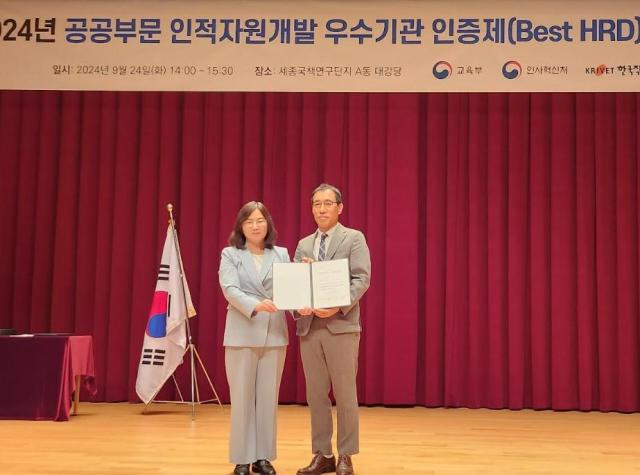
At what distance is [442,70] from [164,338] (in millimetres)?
3007

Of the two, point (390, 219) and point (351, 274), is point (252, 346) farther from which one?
point (390, 219)

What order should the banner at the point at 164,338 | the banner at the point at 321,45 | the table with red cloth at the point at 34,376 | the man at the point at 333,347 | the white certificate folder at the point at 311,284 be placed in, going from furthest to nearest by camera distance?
the banner at the point at 321,45 → the banner at the point at 164,338 → the table with red cloth at the point at 34,376 → the man at the point at 333,347 → the white certificate folder at the point at 311,284

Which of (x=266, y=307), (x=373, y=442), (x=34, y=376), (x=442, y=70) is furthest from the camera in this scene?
(x=442, y=70)

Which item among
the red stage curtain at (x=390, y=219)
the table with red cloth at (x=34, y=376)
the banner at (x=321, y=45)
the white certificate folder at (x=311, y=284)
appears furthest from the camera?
the red stage curtain at (x=390, y=219)

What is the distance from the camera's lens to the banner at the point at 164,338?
5.73 m

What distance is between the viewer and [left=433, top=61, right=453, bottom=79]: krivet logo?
19.4 feet

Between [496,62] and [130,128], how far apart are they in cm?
317

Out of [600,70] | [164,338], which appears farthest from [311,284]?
[600,70]

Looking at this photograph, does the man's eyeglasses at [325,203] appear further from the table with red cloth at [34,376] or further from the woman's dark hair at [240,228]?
the table with red cloth at [34,376]

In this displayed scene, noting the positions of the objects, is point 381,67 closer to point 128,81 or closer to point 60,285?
point 128,81

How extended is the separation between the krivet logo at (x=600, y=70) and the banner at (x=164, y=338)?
3.51 metres

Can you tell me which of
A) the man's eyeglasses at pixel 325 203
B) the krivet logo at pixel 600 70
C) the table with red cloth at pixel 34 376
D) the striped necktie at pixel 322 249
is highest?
the krivet logo at pixel 600 70

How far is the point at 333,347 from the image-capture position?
3.40 meters

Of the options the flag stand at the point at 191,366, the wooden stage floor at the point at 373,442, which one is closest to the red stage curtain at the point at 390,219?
the flag stand at the point at 191,366
